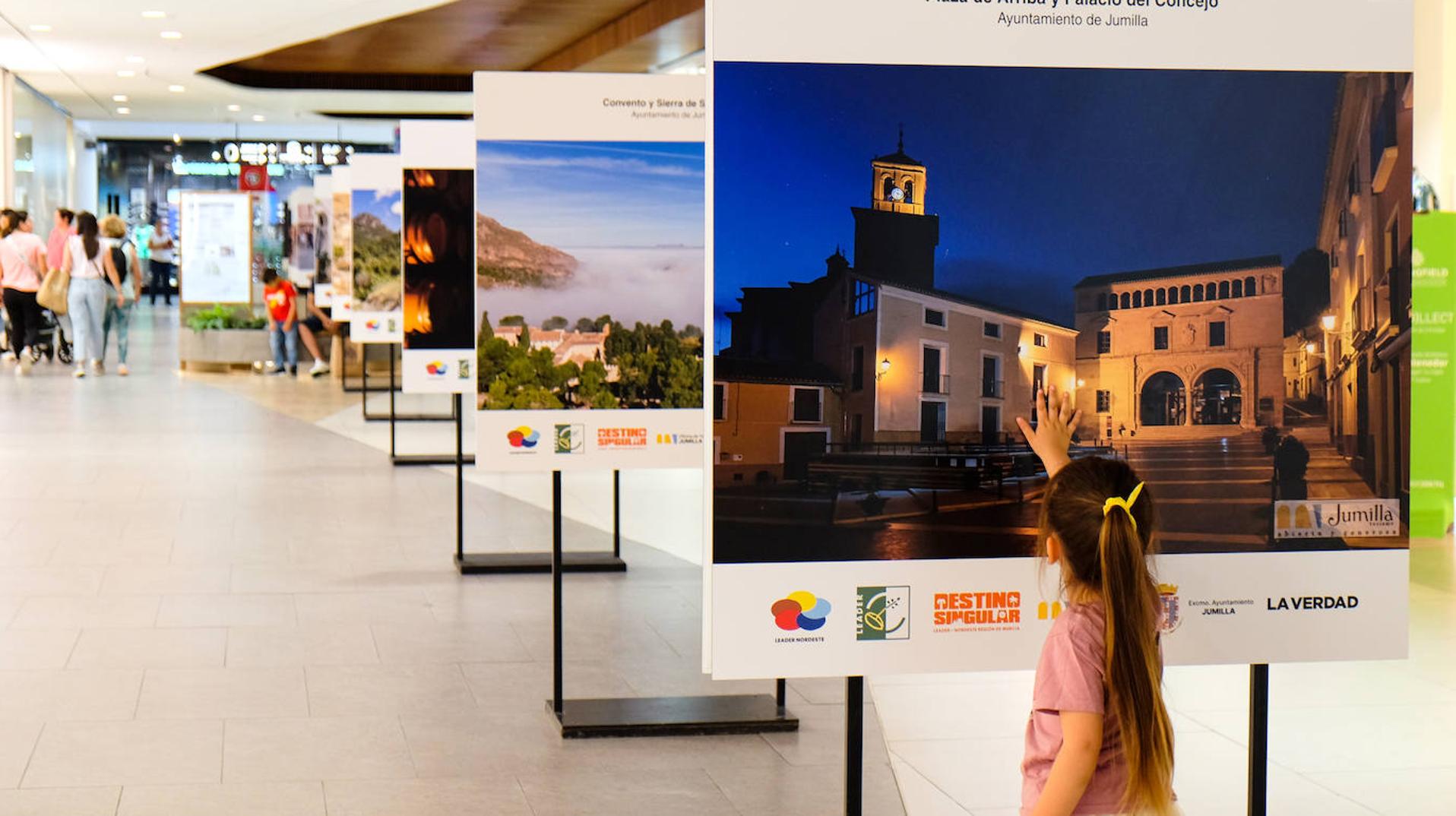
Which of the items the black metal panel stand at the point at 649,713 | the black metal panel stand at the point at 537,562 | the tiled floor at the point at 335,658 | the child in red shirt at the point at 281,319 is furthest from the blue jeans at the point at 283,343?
the black metal panel stand at the point at 649,713

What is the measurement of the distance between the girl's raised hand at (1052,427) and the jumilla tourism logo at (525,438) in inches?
110

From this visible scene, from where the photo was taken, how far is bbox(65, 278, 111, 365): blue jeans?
18281mm

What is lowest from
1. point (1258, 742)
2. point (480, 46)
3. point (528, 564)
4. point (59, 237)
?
point (528, 564)

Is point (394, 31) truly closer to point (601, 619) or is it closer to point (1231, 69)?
point (601, 619)

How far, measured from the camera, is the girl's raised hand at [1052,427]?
2734mm

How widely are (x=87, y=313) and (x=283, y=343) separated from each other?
2671 mm

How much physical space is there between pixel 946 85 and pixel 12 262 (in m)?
19.0

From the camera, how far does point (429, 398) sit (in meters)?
18.3

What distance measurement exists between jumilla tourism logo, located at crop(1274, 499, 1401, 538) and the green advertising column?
6058 millimetres

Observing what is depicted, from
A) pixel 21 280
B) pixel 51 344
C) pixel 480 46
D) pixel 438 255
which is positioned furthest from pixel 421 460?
pixel 51 344

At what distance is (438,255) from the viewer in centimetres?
777

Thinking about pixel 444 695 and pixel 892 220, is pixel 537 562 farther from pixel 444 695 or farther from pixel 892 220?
pixel 892 220

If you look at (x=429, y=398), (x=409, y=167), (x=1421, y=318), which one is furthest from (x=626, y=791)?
(x=429, y=398)

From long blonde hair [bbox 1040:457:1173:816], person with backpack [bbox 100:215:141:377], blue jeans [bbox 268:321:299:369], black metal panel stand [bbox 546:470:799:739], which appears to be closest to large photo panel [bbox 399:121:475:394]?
black metal panel stand [bbox 546:470:799:739]
